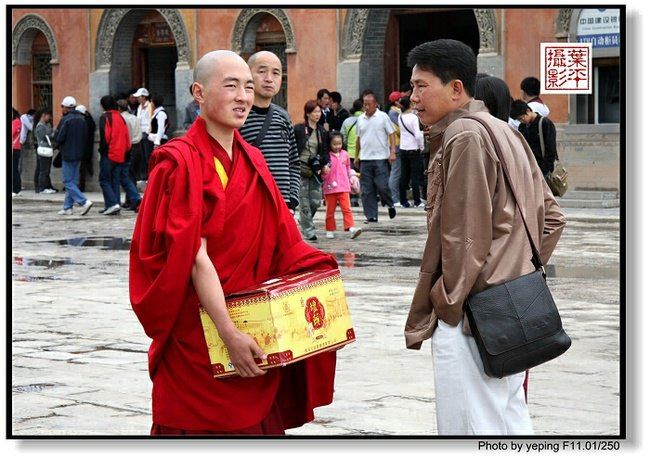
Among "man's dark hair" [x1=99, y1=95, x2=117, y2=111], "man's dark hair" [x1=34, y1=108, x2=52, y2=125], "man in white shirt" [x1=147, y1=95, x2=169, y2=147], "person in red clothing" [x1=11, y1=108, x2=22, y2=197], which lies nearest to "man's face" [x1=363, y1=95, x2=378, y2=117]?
"man's dark hair" [x1=99, y1=95, x2=117, y2=111]

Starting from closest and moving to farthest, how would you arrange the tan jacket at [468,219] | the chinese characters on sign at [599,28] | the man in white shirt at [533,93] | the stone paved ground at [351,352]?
the tan jacket at [468,219] → the stone paved ground at [351,352] → the man in white shirt at [533,93] → the chinese characters on sign at [599,28]

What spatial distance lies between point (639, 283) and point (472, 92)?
1.35 meters

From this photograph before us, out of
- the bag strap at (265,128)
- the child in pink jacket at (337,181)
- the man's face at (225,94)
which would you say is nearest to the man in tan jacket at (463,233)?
the man's face at (225,94)

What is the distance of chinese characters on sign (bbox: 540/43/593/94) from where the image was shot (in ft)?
61.2

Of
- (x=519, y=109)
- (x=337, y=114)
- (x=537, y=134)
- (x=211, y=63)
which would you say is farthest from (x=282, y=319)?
Result: (x=337, y=114)

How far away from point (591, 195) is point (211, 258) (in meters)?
15.7

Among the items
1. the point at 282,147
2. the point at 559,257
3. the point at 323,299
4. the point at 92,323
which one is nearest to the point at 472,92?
the point at 323,299

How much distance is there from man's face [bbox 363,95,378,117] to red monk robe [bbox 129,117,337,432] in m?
12.9

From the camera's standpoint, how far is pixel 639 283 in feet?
17.9

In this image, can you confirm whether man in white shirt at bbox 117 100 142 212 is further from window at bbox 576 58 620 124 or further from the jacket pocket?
the jacket pocket

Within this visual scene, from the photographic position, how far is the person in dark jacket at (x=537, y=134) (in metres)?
11.5

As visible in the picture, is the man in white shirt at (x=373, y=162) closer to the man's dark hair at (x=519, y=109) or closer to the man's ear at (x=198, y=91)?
the man's dark hair at (x=519, y=109)

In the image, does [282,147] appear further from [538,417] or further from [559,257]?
[559,257]

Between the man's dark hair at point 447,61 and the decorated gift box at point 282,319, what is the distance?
0.77 meters
